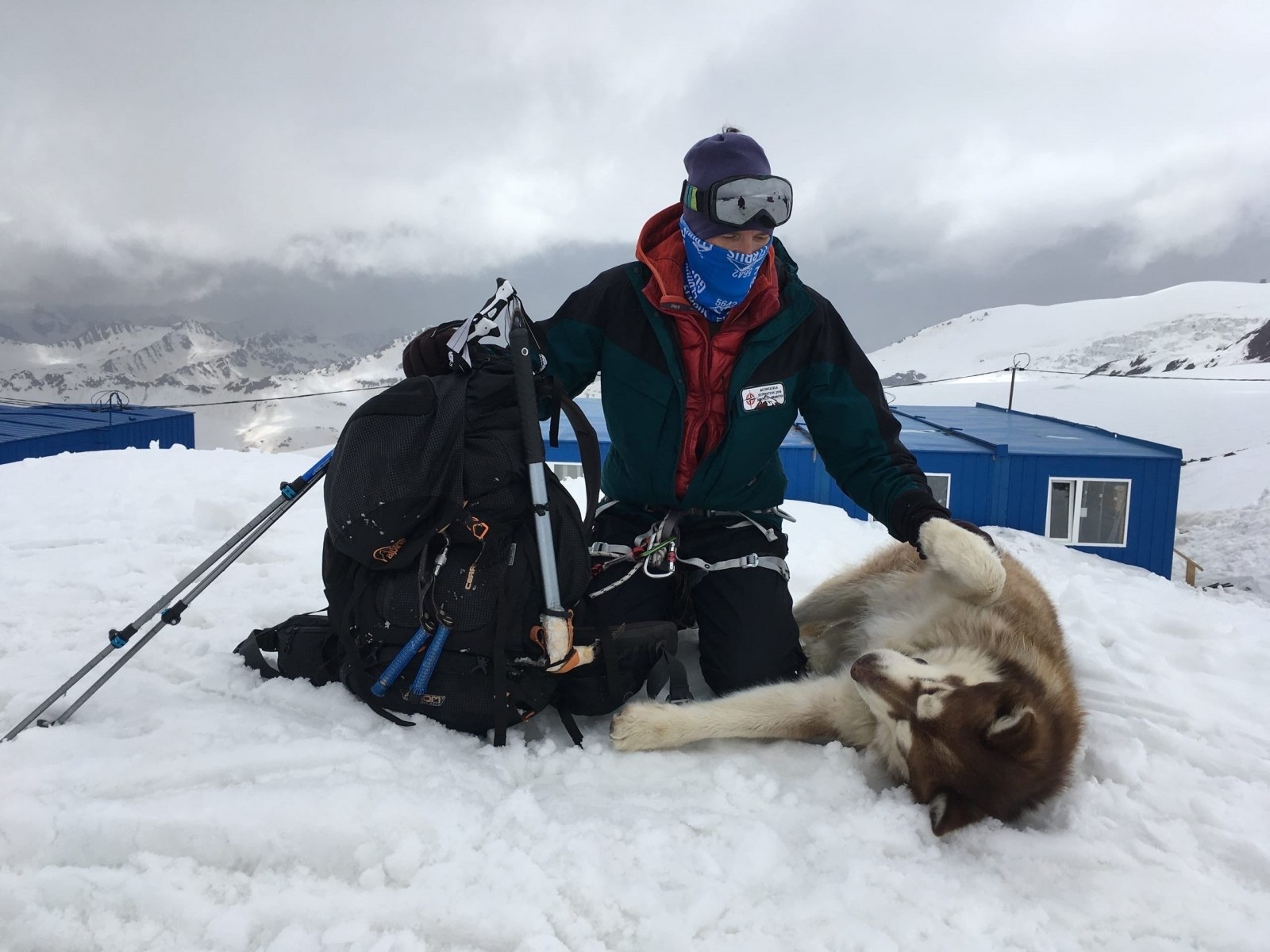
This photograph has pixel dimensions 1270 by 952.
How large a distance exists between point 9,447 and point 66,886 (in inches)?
1255

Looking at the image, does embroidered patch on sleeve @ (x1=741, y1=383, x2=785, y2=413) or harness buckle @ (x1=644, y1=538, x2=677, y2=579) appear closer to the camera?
embroidered patch on sleeve @ (x1=741, y1=383, x2=785, y2=413)

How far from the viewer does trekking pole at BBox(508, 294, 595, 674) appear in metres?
2.75

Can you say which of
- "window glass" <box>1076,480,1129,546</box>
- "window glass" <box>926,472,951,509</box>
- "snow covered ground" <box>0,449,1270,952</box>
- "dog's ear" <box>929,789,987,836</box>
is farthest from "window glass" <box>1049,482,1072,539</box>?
"dog's ear" <box>929,789,987,836</box>

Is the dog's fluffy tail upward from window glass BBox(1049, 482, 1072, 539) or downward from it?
upward

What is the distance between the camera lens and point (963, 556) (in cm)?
319

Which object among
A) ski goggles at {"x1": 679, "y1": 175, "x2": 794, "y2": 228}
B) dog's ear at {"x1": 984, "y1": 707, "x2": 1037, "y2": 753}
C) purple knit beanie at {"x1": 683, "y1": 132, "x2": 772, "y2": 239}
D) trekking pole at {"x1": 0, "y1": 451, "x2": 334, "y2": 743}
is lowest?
dog's ear at {"x1": 984, "y1": 707, "x2": 1037, "y2": 753}

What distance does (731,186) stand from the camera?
3.23 metres

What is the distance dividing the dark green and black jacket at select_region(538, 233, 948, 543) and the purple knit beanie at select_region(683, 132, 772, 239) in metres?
0.44

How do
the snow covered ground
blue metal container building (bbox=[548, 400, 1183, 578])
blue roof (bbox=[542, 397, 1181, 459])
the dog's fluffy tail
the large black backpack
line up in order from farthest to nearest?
blue roof (bbox=[542, 397, 1181, 459]) → blue metal container building (bbox=[548, 400, 1183, 578]) → the dog's fluffy tail → the large black backpack → the snow covered ground

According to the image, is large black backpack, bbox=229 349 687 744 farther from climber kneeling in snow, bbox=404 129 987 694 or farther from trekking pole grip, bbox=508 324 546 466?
climber kneeling in snow, bbox=404 129 987 694

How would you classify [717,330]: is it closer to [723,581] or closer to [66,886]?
[723,581]

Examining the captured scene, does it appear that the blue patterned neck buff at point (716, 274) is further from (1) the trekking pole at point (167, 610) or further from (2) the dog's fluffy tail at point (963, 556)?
(1) the trekking pole at point (167, 610)

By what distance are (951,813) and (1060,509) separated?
57.8 feet

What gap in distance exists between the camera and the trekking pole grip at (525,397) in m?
2.89
